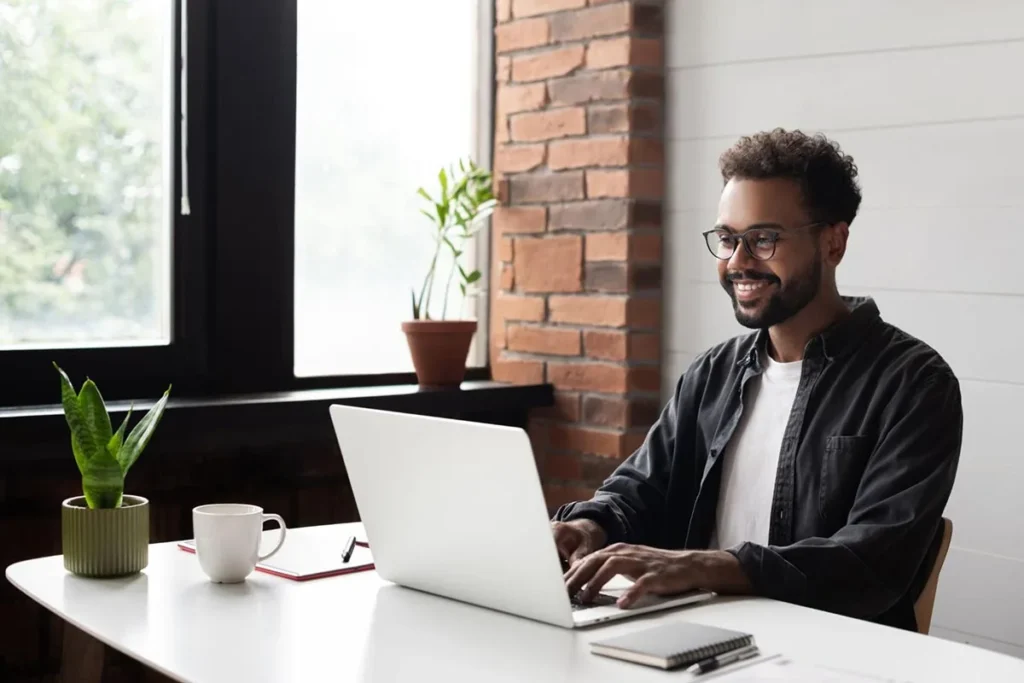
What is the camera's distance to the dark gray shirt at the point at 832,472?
1.94 m

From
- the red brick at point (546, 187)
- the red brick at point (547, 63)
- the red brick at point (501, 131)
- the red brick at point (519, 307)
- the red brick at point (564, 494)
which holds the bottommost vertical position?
the red brick at point (564, 494)

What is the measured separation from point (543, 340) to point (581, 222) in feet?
1.16

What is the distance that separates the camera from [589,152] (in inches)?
136

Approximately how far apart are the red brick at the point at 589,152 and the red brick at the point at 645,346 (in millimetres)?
458

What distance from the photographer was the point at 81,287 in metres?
2.92

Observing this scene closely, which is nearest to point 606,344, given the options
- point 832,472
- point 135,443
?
point 832,472

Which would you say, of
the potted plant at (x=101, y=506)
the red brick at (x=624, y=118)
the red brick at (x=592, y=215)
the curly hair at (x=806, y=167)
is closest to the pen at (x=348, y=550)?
the potted plant at (x=101, y=506)

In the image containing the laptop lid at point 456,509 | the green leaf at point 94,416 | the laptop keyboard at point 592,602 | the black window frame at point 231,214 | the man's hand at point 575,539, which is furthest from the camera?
the black window frame at point 231,214

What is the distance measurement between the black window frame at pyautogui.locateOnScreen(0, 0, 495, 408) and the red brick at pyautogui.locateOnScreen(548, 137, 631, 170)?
74cm

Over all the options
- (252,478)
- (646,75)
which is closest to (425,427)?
(252,478)

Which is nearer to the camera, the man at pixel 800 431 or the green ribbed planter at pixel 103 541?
the green ribbed planter at pixel 103 541

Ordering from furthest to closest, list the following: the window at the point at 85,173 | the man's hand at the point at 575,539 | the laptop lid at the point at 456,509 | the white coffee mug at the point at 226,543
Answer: the window at the point at 85,173
the man's hand at the point at 575,539
the white coffee mug at the point at 226,543
the laptop lid at the point at 456,509

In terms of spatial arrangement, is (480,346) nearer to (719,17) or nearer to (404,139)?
(404,139)

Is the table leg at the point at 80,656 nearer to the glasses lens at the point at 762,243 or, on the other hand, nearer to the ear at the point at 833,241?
the glasses lens at the point at 762,243
